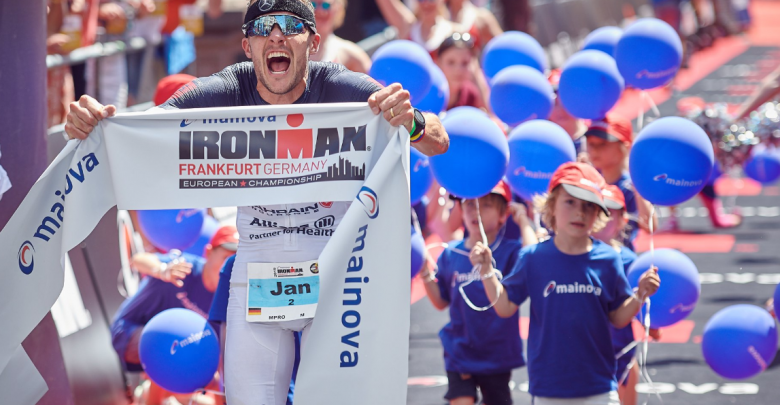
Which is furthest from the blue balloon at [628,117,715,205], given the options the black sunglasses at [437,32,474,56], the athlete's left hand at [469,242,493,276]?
the black sunglasses at [437,32,474,56]

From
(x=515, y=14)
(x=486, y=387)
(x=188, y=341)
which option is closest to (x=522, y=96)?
(x=486, y=387)

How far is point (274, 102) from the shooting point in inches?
182

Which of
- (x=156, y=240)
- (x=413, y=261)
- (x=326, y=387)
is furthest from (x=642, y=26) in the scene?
(x=326, y=387)

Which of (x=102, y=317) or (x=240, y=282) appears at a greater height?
(x=240, y=282)

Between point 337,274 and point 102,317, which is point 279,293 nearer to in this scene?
point 337,274

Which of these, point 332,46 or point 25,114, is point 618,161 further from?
point 25,114

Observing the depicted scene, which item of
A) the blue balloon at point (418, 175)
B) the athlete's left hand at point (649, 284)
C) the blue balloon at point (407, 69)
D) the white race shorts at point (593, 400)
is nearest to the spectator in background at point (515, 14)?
the blue balloon at point (407, 69)

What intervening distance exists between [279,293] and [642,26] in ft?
12.8

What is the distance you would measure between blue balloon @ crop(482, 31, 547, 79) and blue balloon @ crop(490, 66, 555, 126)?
1.08 meters

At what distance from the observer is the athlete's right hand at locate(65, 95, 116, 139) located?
4.39m

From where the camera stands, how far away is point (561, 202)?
533cm

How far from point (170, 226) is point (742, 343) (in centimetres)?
340

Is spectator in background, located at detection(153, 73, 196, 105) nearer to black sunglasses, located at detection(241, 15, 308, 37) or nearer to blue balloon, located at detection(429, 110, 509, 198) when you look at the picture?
blue balloon, located at detection(429, 110, 509, 198)

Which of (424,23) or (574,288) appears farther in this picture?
(424,23)
